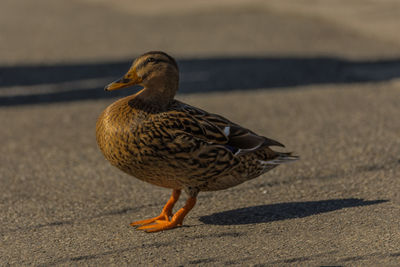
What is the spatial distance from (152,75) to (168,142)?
0.53 meters

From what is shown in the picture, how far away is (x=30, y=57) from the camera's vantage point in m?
11.2

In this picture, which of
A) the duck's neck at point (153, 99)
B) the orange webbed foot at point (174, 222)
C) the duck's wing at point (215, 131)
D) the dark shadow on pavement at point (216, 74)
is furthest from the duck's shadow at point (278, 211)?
the dark shadow on pavement at point (216, 74)

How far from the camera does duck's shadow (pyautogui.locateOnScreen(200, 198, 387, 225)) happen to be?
4500 millimetres

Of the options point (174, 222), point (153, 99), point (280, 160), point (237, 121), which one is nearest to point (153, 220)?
point (174, 222)

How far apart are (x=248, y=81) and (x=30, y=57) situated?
438cm

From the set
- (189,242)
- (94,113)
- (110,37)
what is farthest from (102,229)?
(110,37)

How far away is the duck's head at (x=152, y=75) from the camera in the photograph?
4254 millimetres

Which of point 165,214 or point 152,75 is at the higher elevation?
point 152,75

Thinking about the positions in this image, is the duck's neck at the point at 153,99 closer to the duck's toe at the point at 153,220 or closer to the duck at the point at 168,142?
the duck at the point at 168,142

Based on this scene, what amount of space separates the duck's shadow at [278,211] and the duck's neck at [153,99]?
926 mm

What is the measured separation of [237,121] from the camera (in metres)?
7.41

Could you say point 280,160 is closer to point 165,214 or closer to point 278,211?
point 278,211

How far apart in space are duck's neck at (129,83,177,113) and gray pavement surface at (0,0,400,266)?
885 mm

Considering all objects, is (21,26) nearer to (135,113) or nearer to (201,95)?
(201,95)
